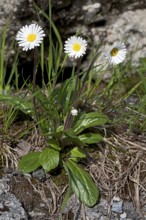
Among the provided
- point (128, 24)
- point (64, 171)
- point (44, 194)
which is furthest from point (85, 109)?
point (128, 24)

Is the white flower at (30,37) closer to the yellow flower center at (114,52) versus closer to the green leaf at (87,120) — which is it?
the yellow flower center at (114,52)

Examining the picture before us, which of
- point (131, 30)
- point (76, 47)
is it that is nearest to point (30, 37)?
point (76, 47)

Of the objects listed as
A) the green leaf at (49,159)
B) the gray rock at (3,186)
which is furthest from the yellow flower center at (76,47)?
the gray rock at (3,186)

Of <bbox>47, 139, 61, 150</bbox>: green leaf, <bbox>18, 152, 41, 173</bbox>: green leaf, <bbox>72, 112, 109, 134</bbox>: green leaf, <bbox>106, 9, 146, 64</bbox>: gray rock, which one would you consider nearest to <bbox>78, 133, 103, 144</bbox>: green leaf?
<bbox>72, 112, 109, 134</bbox>: green leaf

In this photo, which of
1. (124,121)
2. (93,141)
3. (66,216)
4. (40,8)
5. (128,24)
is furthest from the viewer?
(128,24)

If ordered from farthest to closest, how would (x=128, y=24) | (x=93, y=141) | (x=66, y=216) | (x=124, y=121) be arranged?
(x=128, y=24) < (x=124, y=121) < (x=93, y=141) < (x=66, y=216)

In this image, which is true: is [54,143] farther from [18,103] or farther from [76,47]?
[76,47]

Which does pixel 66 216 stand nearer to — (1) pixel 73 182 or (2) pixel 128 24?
(1) pixel 73 182
